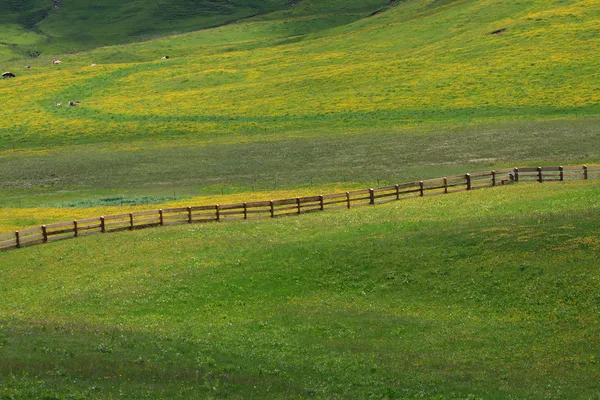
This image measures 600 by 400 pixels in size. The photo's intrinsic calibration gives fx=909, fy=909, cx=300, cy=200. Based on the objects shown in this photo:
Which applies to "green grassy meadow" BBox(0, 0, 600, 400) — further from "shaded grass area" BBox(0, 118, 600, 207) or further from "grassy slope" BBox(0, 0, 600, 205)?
"grassy slope" BBox(0, 0, 600, 205)

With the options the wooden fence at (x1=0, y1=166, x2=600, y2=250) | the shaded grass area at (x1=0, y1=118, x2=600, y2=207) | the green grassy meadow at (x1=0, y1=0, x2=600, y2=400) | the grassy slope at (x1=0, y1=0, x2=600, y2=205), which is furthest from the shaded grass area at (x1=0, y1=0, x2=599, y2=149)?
the wooden fence at (x1=0, y1=166, x2=600, y2=250)

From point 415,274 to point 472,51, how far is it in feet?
355

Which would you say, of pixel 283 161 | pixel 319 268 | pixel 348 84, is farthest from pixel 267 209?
pixel 348 84

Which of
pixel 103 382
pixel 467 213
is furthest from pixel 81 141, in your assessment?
pixel 103 382

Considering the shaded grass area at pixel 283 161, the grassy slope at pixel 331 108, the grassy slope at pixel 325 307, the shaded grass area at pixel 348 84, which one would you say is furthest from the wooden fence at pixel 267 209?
the shaded grass area at pixel 348 84

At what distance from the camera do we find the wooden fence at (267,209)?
1941 inches

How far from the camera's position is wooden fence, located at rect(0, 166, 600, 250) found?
162 ft

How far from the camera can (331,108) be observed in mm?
117250

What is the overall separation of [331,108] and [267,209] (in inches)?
2486

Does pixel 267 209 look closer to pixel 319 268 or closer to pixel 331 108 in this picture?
pixel 319 268

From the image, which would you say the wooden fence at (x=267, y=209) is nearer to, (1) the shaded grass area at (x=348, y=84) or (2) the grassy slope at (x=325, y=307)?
(2) the grassy slope at (x=325, y=307)

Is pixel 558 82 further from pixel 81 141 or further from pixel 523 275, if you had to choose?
pixel 523 275

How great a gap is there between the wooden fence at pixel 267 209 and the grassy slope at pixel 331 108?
1361 cm

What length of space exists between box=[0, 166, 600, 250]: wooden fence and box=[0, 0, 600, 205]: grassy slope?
13609 millimetres
